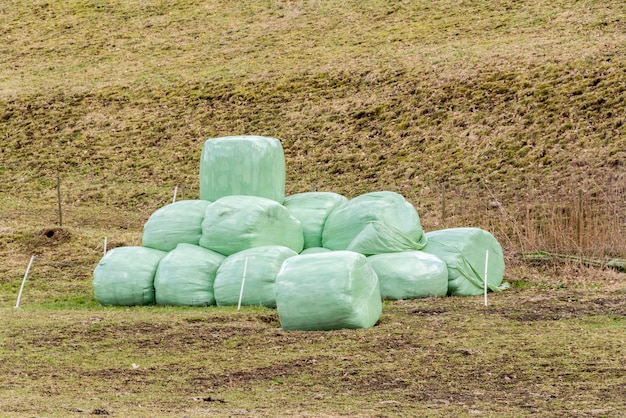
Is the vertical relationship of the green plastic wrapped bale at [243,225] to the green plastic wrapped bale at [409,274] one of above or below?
above

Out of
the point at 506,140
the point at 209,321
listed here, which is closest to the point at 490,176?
the point at 506,140

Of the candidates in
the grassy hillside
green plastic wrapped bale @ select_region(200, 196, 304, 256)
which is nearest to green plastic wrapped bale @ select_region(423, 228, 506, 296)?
the grassy hillside

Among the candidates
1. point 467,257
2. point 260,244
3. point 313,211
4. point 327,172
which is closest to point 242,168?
point 313,211

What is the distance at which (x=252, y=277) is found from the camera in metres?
13.3

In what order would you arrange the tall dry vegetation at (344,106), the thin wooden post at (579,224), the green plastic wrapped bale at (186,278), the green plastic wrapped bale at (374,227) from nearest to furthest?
the green plastic wrapped bale at (186,278), the green plastic wrapped bale at (374,227), the thin wooden post at (579,224), the tall dry vegetation at (344,106)

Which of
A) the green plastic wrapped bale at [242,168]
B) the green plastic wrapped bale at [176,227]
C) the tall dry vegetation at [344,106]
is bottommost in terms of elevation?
the tall dry vegetation at [344,106]

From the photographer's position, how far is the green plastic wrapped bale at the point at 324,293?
11.3 metres

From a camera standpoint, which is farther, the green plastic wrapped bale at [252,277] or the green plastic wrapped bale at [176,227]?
the green plastic wrapped bale at [176,227]

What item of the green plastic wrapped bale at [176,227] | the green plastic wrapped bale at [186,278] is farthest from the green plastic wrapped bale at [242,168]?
the green plastic wrapped bale at [186,278]

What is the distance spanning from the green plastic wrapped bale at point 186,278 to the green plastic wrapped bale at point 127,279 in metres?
0.15

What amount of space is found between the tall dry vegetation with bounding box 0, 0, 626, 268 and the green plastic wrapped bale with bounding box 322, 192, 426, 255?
322 cm

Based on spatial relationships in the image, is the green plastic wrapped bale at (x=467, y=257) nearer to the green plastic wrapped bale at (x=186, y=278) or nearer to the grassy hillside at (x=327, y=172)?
the grassy hillside at (x=327, y=172)

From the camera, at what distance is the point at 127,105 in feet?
115

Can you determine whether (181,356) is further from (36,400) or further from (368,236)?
(368,236)
